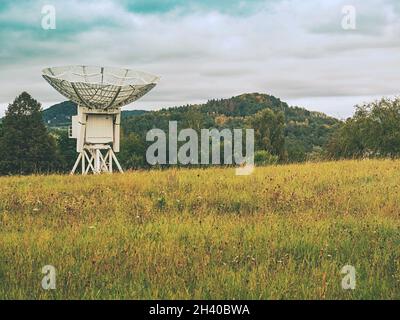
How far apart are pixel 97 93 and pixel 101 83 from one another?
31.6 inches

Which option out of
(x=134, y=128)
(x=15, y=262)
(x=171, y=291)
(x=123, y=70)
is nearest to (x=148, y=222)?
(x=15, y=262)

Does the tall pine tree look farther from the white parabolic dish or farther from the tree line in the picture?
the white parabolic dish

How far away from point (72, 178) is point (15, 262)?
26.6ft

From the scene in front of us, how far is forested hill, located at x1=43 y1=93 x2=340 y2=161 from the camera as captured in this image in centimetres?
7306

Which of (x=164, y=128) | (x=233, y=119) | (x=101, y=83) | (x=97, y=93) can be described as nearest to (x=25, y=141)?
(x=97, y=93)

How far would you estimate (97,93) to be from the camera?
2980 cm

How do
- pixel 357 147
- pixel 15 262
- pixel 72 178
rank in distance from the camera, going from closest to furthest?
pixel 15 262 < pixel 72 178 < pixel 357 147

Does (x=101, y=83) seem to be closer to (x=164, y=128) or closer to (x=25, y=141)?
(x=25, y=141)

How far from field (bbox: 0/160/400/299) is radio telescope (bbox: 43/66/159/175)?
15579 millimetres

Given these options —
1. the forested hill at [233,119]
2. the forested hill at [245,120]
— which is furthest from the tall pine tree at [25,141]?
the forested hill at [245,120]

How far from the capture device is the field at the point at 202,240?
17.0 ft
